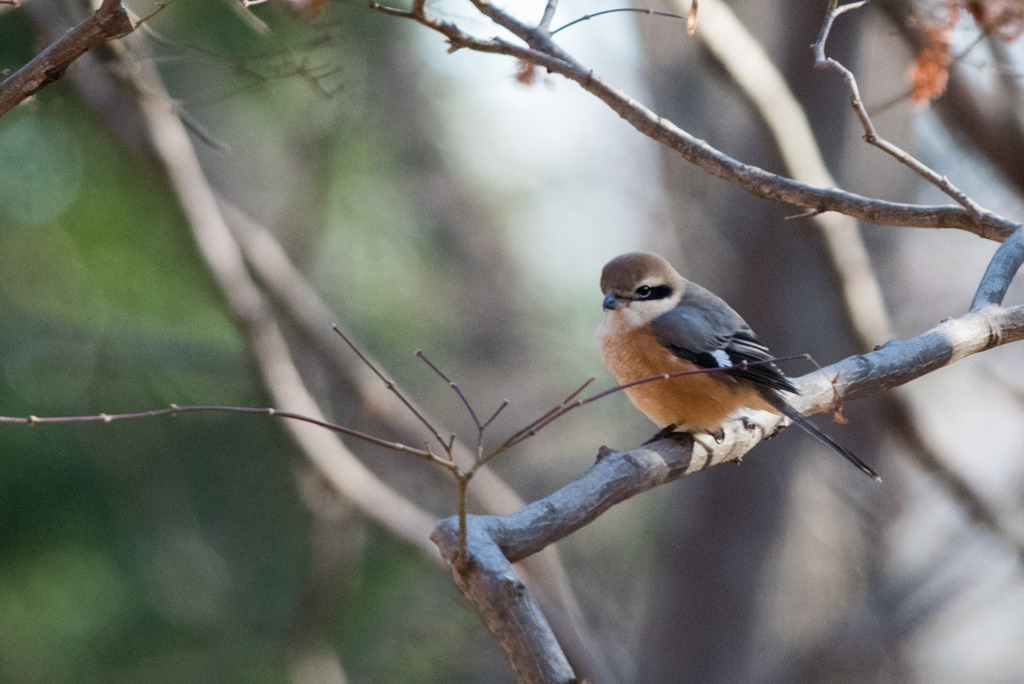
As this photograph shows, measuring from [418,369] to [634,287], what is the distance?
3.91m

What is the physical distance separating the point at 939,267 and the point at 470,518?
518 centimetres

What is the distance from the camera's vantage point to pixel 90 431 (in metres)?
5.61

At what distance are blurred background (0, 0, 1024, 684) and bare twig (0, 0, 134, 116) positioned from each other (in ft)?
Answer: 6.06

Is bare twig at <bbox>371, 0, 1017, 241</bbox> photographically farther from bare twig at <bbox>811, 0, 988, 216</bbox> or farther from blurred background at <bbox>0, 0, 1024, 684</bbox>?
blurred background at <bbox>0, 0, 1024, 684</bbox>

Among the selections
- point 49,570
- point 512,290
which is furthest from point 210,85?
point 49,570

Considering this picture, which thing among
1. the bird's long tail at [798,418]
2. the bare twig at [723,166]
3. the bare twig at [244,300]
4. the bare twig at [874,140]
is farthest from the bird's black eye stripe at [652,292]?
the bare twig at [244,300]

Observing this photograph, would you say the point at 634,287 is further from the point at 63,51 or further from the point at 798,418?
the point at 63,51

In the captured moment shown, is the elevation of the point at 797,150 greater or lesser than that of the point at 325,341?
lesser

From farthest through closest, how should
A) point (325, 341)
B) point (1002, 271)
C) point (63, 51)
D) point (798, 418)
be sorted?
point (325, 341) → point (798, 418) → point (1002, 271) → point (63, 51)

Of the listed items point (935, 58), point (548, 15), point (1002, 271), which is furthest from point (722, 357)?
point (548, 15)

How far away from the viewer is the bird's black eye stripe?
302cm

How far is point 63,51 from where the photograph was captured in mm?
1570

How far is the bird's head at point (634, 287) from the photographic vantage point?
3.00 m

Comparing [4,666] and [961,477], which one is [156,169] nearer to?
[4,666]
